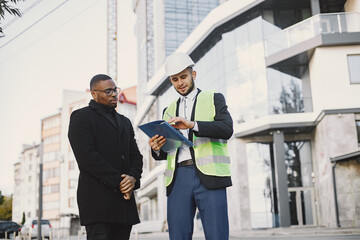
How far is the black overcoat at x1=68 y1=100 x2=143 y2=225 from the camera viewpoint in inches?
150

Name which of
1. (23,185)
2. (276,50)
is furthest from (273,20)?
(23,185)

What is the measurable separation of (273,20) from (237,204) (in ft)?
36.1

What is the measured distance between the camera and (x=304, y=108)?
25938 millimetres

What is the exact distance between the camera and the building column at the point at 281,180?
25.9 metres

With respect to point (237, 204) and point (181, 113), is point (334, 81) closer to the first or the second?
point (237, 204)

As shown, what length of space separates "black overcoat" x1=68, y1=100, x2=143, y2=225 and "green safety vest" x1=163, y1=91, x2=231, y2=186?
430mm

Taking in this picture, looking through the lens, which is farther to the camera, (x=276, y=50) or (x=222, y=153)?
(x=276, y=50)

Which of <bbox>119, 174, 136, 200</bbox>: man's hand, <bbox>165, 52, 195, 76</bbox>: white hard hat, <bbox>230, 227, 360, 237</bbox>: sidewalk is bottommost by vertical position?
<bbox>230, 227, 360, 237</bbox>: sidewalk

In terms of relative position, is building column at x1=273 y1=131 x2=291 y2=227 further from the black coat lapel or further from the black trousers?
the black trousers

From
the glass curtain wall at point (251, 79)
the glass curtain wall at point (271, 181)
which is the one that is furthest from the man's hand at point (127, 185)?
the glass curtain wall at point (271, 181)

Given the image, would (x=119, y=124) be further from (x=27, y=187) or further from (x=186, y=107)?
(x=27, y=187)

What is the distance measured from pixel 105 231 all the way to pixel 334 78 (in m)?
22.3

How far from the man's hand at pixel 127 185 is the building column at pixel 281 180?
23163 millimetres

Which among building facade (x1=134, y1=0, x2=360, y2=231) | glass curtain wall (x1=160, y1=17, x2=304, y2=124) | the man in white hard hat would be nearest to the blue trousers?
the man in white hard hat
